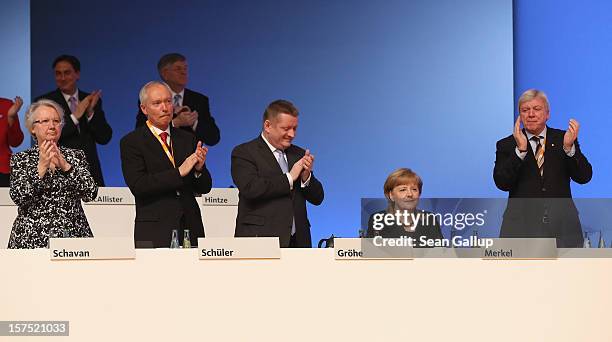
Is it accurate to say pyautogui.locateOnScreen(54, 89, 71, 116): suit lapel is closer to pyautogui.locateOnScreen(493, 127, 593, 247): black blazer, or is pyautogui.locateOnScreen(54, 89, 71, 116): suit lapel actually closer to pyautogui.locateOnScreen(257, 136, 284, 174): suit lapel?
pyautogui.locateOnScreen(257, 136, 284, 174): suit lapel

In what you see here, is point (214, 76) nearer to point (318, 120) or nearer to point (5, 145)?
point (318, 120)

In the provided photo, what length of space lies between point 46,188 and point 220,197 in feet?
6.79

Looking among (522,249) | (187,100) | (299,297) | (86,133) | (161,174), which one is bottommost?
(299,297)

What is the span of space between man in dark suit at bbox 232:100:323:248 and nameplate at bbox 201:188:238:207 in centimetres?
157

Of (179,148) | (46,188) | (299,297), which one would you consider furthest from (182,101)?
(299,297)

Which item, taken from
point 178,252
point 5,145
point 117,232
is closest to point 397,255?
point 178,252

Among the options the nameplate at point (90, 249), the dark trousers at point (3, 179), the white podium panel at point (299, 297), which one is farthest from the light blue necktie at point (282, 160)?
the dark trousers at point (3, 179)

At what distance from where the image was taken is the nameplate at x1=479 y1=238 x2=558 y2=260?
4312mm

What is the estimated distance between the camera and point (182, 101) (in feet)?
24.0

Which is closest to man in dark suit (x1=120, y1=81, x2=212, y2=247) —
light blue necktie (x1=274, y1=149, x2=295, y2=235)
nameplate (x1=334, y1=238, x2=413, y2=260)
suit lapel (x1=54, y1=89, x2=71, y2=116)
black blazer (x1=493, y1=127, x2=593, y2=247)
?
light blue necktie (x1=274, y1=149, x2=295, y2=235)

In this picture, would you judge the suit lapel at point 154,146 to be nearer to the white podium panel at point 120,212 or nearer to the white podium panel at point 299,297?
the white podium panel at point 299,297

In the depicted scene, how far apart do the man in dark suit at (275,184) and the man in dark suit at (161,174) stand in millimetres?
205

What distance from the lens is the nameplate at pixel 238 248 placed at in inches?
174

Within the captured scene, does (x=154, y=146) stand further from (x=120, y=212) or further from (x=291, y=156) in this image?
(x=120, y=212)
